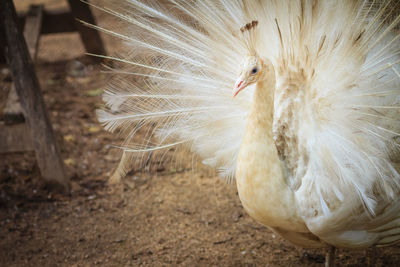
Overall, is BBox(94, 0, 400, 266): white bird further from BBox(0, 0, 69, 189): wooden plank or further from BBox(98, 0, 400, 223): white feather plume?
BBox(0, 0, 69, 189): wooden plank

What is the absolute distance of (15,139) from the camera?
3.49 m

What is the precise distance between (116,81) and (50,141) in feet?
3.10

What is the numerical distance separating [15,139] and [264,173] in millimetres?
2343

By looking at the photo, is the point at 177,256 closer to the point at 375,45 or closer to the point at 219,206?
the point at 219,206

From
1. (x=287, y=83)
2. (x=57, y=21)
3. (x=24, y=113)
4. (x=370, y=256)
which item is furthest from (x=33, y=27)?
(x=370, y=256)

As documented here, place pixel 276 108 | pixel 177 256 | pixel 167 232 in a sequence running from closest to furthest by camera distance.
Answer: pixel 276 108
pixel 177 256
pixel 167 232

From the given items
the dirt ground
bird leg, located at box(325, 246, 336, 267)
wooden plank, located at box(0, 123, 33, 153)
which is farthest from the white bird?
wooden plank, located at box(0, 123, 33, 153)

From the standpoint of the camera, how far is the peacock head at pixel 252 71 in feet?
6.76

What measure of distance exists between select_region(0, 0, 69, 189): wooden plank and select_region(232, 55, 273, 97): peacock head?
73.6 inches

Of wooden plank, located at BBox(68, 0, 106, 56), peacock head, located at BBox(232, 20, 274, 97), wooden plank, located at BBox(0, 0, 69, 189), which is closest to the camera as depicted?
peacock head, located at BBox(232, 20, 274, 97)

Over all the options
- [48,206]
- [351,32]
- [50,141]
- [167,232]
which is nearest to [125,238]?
[167,232]

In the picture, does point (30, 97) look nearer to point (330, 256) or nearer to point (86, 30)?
point (86, 30)

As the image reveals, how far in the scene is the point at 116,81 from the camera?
2.77m

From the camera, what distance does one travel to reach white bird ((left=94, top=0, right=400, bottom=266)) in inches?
83.9
